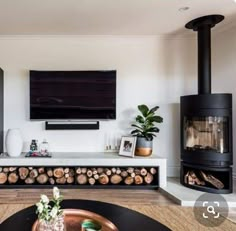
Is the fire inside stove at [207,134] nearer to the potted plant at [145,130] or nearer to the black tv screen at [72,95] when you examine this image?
the potted plant at [145,130]

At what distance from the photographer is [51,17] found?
3.15 metres

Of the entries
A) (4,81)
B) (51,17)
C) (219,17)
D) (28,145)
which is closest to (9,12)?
(51,17)

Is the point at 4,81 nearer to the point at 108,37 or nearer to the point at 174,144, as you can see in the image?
the point at 108,37

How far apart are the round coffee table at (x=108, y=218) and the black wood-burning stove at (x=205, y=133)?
1927mm

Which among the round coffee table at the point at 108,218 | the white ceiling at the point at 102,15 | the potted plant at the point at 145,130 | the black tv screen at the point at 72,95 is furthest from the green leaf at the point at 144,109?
the round coffee table at the point at 108,218

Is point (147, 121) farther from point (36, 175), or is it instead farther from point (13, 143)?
point (13, 143)

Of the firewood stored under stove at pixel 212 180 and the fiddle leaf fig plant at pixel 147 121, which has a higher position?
the fiddle leaf fig plant at pixel 147 121

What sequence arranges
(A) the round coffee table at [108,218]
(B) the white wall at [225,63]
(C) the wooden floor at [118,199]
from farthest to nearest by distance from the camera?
(B) the white wall at [225,63] < (C) the wooden floor at [118,199] < (A) the round coffee table at [108,218]

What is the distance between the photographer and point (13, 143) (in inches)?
136

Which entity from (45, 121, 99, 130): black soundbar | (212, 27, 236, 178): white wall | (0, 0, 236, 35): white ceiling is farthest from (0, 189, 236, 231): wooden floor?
(0, 0, 236, 35): white ceiling

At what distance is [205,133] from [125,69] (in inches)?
62.8

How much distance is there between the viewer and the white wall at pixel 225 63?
11.9 feet

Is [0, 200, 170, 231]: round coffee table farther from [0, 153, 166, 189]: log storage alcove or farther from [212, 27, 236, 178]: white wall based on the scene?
[212, 27, 236, 178]: white wall

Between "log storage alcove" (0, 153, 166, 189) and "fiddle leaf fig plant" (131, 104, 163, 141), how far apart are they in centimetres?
38
